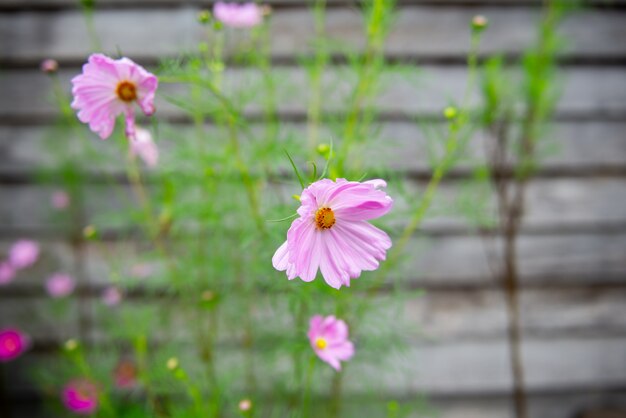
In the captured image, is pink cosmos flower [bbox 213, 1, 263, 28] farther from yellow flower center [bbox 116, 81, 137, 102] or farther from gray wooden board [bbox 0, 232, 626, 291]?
gray wooden board [bbox 0, 232, 626, 291]

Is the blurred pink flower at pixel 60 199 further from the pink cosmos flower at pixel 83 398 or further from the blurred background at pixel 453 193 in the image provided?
the pink cosmos flower at pixel 83 398

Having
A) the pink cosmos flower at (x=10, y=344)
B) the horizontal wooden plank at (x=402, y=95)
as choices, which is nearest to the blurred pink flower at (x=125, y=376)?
the pink cosmos flower at (x=10, y=344)

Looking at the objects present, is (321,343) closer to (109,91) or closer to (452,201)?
(109,91)

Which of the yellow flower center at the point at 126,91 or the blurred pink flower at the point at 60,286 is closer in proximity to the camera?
the yellow flower center at the point at 126,91

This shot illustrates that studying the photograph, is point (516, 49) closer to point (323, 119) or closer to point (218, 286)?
point (323, 119)

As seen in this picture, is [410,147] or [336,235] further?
[410,147]

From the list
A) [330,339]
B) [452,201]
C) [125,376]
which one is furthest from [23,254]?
[452,201]
